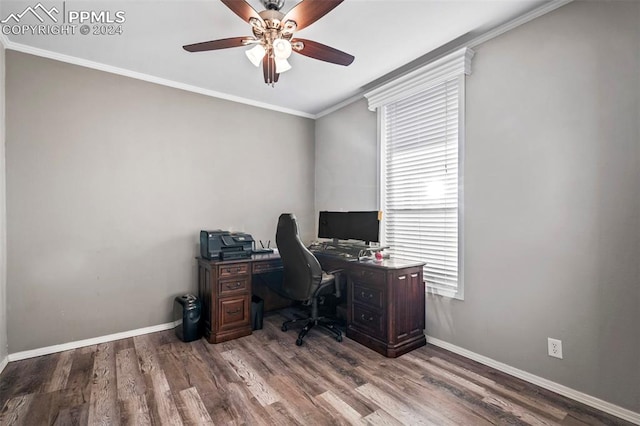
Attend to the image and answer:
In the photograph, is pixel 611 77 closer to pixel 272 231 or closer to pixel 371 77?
pixel 371 77

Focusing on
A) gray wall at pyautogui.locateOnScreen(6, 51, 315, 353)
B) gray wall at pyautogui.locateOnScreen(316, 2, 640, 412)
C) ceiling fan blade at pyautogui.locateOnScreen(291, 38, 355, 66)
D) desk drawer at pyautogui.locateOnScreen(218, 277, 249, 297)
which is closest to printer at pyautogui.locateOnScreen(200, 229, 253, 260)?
desk drawer at pyautogui.locateOnScreen(218, 277, 249, 297)

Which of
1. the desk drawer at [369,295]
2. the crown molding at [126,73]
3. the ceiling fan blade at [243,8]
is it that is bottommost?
the desk drawer at [369,295]

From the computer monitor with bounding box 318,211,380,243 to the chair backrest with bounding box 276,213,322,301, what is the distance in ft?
2.12

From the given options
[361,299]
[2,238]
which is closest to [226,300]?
[361,299]

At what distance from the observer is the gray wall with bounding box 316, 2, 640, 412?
181 centimetres

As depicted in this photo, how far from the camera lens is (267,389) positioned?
7.02ft

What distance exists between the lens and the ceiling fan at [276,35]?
1.71 meters

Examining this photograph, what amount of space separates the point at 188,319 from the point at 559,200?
324cm

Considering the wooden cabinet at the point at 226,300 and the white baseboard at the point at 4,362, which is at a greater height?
the wooden cabinet at the point at 226,300

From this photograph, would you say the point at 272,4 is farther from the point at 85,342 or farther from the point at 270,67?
the point at 85,342

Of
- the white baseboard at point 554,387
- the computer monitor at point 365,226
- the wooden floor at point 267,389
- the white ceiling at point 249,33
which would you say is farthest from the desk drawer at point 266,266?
the white ceiling at point 249,33

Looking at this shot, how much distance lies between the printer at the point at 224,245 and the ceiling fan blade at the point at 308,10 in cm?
207

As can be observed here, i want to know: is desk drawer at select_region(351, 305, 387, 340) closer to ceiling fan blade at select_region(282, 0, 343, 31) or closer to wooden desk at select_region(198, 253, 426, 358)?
wooden desk at select_region(198, 253, 426, 358)

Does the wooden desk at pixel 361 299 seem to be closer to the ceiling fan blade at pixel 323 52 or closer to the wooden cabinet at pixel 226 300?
the wooden cabinet at pixel 226 300
